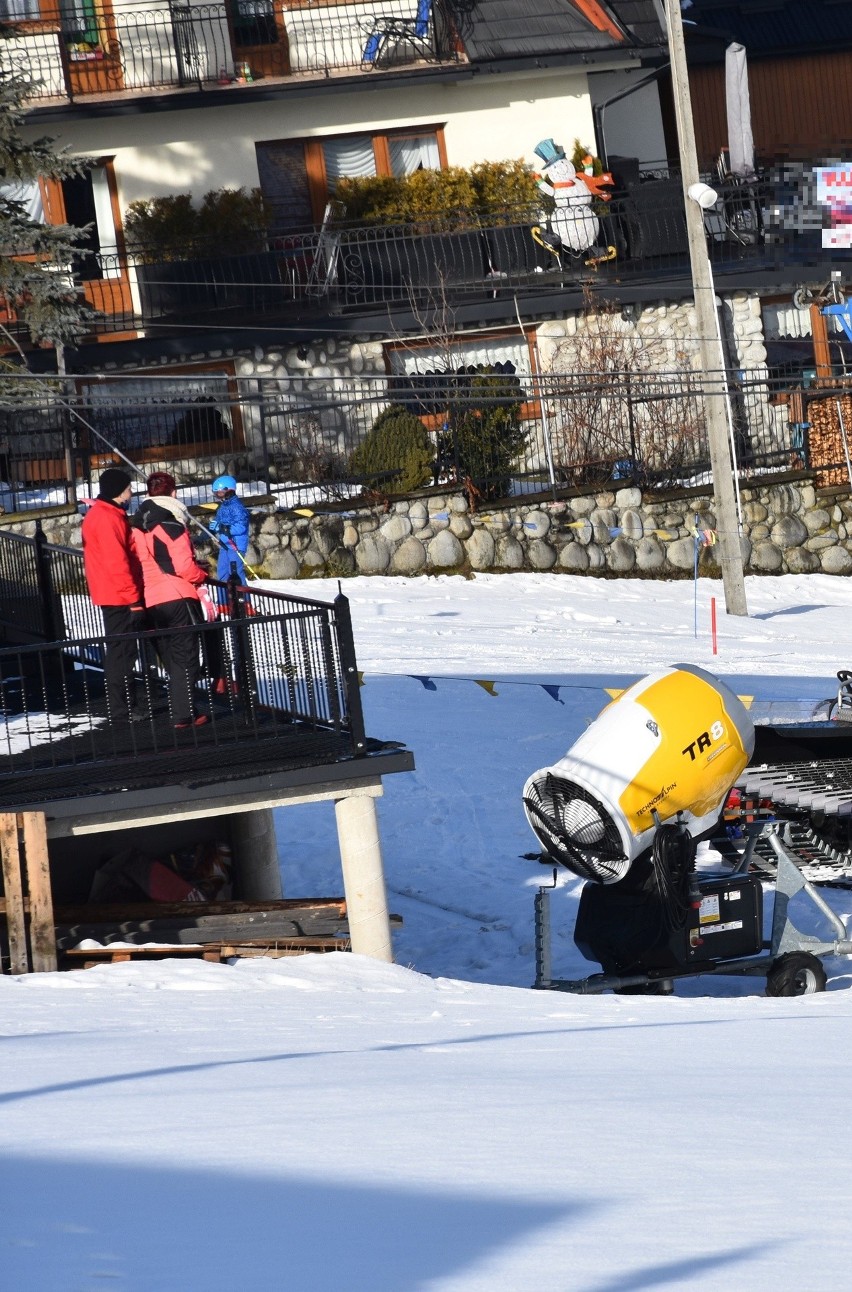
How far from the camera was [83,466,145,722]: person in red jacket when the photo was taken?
11797 millimetres

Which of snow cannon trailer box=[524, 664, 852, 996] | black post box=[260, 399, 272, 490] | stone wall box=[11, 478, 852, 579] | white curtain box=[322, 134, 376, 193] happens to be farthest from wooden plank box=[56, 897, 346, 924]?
white curtain box=[322, 134, 376, 193]

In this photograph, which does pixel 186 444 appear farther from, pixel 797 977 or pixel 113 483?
pixel 797 977

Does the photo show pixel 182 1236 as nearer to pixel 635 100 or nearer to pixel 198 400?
pixel 198 400

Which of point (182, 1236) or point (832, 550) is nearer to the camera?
point (182, 1236)

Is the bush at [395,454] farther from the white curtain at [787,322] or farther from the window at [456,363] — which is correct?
the white curtain at [787,322]

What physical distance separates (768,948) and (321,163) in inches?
854

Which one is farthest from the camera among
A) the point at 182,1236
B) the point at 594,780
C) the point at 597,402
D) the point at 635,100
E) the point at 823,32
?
the point at 823,32

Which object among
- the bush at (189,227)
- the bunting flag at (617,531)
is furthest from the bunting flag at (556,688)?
the bush at (189,227)

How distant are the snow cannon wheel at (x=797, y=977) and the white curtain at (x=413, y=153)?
871 inches

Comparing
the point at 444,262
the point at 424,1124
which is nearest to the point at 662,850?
the point at 424,1124

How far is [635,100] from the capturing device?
33.3 meters

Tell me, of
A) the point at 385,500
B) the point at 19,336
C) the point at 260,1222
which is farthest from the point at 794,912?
the point at 19,336

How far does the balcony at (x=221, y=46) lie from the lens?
28.6 metres

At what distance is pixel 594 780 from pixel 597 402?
16602mm
